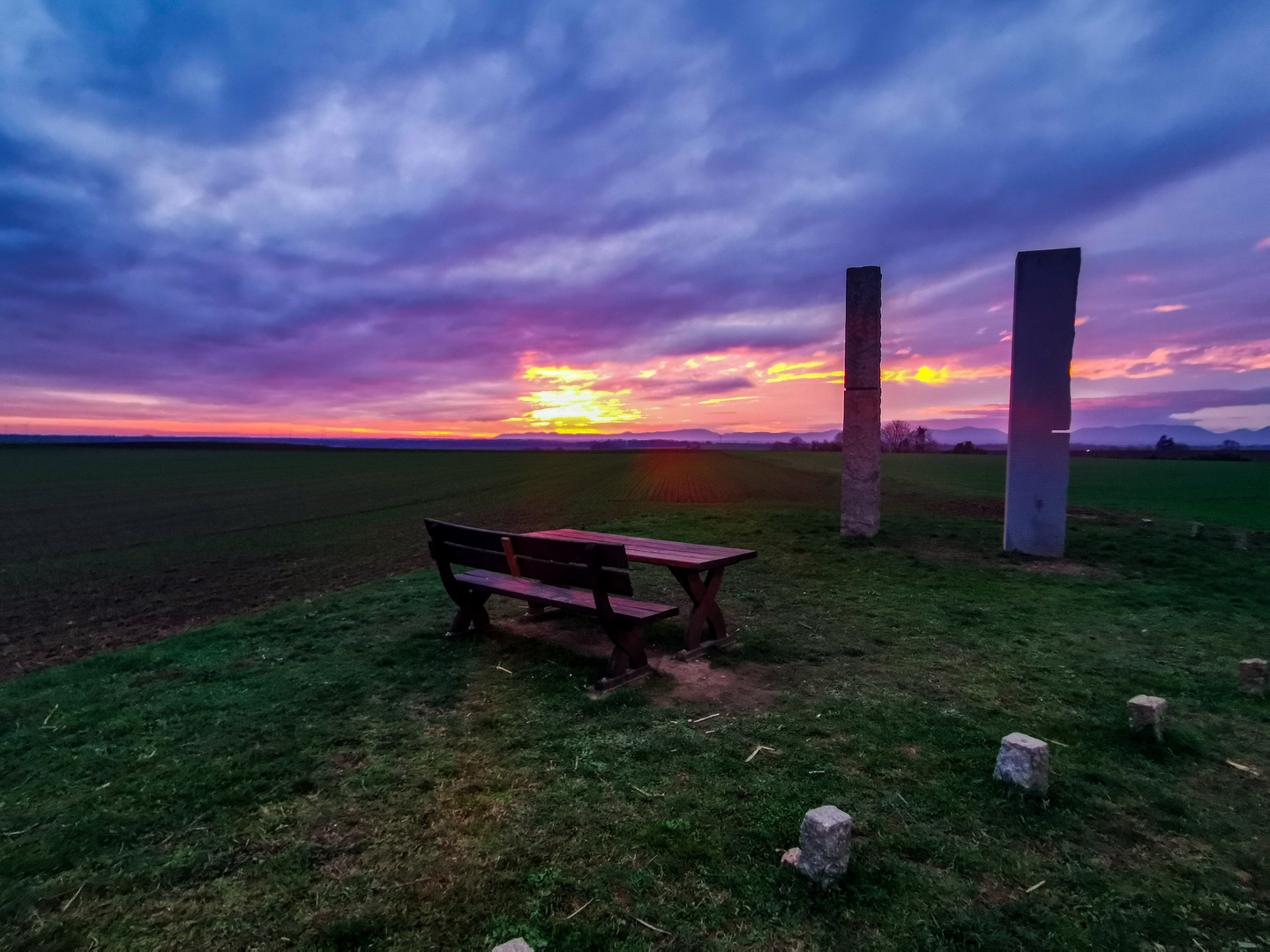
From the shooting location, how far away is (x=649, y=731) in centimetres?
399

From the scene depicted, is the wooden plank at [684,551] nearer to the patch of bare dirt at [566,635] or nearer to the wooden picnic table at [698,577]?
the wooden picnic table at [698,577]

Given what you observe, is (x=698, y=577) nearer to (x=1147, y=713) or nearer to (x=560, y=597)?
(x=560, y=597)

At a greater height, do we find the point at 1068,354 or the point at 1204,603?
the point at 1068,354

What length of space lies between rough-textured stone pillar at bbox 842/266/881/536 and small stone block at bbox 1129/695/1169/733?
7.44 meters

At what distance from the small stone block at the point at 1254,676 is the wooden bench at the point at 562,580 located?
13.8ft

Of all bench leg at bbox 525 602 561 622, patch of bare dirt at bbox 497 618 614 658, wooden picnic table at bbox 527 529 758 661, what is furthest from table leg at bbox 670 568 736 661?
bench leg at bbox 525 602 561 622

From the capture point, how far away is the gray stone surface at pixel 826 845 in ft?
8.30

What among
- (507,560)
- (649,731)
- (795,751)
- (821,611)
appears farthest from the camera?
(821,611)

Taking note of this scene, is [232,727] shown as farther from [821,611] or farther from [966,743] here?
[821,611]

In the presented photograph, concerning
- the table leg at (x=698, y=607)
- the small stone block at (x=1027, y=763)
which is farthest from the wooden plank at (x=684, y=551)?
the small stone block at (x=1027, y=763)

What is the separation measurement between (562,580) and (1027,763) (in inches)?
123

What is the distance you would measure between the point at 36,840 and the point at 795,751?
3922 mm

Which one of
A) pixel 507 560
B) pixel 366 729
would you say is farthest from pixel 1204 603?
pixel 366 729

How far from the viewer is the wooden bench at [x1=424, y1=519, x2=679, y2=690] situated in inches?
179
